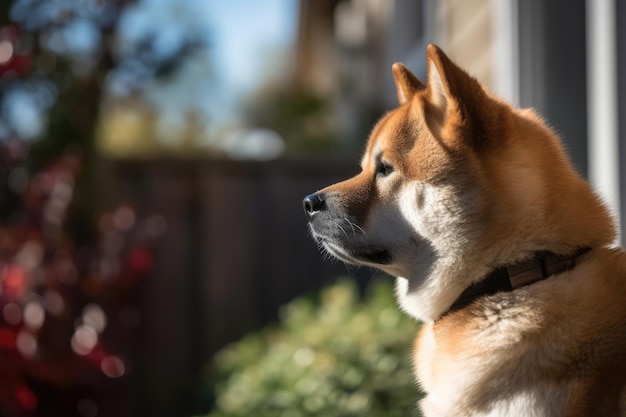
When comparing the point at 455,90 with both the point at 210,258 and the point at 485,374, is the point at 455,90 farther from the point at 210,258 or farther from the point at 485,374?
the point at 210,258

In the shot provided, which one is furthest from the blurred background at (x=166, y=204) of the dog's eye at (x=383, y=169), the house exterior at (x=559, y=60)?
the dog's eye at (x=383, y=169)

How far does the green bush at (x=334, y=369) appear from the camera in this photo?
3963 millimetres

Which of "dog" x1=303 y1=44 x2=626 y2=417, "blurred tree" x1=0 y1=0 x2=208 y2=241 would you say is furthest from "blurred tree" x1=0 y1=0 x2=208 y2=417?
"dog" x1=303 y1=44 x2=626 y2=417

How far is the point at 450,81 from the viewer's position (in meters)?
2.18

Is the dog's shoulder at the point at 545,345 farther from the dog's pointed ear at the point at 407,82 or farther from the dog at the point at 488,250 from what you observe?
the dog's pointed ear at the point at 407,82

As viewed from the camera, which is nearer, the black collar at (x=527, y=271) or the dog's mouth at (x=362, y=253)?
the black collar at (x=527, y=271)

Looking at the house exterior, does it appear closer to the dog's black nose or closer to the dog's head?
the dog's head

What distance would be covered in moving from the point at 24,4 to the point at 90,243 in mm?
1577

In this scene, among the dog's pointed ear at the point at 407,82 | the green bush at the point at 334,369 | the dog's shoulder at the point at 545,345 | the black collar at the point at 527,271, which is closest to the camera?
the dog's shoulder at the point at 545,345

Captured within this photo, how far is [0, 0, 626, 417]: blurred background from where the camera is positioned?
3.88 meters

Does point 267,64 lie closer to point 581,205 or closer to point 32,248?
point 32,248

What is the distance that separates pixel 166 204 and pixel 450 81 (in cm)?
404

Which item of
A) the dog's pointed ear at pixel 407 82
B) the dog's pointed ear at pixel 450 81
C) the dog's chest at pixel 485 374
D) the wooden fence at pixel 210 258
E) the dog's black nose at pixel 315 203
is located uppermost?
the dog's pointed ear at pixel 450 81

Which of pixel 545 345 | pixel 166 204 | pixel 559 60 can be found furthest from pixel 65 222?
pixel 545 345
